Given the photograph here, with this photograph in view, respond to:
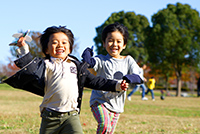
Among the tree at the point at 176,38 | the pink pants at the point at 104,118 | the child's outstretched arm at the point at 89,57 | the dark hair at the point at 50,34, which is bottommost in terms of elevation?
the pink pants at the point at 104,118

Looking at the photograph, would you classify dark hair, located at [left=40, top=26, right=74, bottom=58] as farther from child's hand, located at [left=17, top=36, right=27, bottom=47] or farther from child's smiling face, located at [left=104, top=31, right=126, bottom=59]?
child's smiling face, located at [left=104, top=31, right=126, bottom=59]

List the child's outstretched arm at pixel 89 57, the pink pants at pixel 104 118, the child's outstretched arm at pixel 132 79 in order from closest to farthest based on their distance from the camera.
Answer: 1. the child's outstretched arm at pixel 132 79
2. the child's outstretched arm at pixel 89 57
3. the pink pants at pixel 104 118

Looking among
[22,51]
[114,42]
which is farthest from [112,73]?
[22,51]

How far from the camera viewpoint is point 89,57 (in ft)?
15.1

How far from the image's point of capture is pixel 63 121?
3559 mm

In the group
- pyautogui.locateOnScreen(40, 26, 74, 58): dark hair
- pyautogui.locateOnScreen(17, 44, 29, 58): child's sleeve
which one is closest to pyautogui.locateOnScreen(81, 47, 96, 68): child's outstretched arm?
pyautogui.locateOnScreen(40, 26, 74, 58): dark hair

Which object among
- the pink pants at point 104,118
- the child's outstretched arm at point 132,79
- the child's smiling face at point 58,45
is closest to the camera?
the child's smiling face at point 58,45

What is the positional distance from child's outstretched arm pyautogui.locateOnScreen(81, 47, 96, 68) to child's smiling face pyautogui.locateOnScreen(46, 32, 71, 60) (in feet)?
2.64

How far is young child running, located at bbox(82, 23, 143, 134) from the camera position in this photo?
15.6 feet

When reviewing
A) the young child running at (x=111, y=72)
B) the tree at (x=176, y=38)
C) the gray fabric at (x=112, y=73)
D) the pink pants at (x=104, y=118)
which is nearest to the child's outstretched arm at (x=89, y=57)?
the young child running at (x=111, y=72)

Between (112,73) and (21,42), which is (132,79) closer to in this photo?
(112,73)

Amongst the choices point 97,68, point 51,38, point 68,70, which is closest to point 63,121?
point 68,70

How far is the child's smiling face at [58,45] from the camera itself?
3680 millimetres

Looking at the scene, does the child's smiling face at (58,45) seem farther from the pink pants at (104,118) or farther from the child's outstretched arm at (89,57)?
the pink pants at (104,118)
